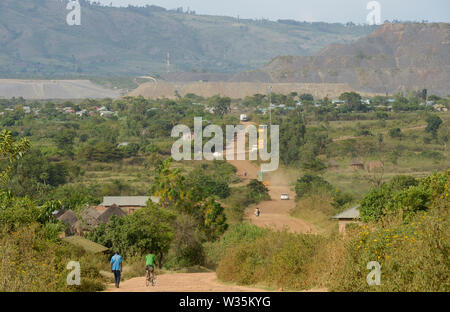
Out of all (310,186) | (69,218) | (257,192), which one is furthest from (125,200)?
→ (310,186)

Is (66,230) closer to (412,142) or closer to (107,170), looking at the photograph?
(107,170)

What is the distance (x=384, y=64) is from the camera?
565ft

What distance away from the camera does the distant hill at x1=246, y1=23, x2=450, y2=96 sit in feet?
527

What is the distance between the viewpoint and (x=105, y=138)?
81438mm

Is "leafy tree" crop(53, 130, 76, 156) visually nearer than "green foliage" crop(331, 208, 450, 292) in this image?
No

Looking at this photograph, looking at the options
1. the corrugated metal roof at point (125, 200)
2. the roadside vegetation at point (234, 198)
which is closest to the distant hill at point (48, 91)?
the roadside vegetation at point (234, 198)

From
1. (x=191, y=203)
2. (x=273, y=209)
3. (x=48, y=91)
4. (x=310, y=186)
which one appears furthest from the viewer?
(x=48, y=91)

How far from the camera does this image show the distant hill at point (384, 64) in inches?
6324

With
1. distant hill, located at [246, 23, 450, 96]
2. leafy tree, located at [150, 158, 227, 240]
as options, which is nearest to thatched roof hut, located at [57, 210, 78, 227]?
leafy tree, located at [150, 158, 227, 240]

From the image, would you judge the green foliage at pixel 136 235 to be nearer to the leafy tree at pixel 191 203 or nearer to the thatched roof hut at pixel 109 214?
the leafy tree at pixel 191 203

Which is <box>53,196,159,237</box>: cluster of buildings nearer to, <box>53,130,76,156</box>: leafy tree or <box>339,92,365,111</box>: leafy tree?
<box>53,130,76,156</box>: leafy tree

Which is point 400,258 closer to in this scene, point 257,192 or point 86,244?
point 86,244

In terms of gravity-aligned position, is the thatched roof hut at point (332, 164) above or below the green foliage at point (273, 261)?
below
